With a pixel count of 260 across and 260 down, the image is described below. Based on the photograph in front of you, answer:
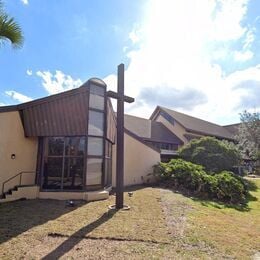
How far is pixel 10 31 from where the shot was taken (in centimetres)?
779

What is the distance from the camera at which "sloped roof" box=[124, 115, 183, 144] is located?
27.4 m

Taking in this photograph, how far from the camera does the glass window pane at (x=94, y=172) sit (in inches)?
500

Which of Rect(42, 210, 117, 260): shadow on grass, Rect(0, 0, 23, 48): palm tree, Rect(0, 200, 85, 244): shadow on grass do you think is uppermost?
Rect(0, 0, 23, 48): palm tree

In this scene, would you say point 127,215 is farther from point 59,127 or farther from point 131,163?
point 131,163

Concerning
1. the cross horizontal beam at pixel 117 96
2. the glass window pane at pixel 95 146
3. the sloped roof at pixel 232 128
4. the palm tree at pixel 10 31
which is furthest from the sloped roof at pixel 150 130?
the sloped roof at pixel 232 128

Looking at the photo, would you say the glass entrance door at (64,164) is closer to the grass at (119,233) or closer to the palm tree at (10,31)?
the grass at (119,233)

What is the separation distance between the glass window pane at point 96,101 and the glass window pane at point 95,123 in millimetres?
323

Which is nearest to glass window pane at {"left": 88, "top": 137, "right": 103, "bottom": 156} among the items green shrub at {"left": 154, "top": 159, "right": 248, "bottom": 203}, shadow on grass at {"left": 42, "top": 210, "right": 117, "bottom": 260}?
shadow on grass at {"left": 42, "top": 210, "right": 117, "bottom": 260}

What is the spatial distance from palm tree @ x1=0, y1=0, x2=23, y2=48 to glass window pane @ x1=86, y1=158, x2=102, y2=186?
6576 millimetres

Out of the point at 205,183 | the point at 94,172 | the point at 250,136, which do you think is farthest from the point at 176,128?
the point at 94,172

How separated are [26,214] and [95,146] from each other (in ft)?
15.8

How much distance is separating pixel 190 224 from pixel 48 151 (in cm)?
818

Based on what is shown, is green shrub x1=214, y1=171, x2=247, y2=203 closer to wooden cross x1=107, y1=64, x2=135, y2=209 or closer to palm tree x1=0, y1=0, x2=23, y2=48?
wooden cross x1=107, y1=64, x2=135, y2=209

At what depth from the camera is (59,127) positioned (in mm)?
13039
